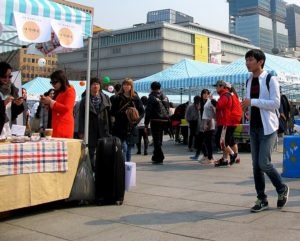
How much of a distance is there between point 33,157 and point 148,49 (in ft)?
332

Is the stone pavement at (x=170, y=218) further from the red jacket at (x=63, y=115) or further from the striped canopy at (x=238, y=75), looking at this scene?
the striped canopy at (x=238, y=75)

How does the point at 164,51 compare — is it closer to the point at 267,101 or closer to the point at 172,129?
the point at 172,129

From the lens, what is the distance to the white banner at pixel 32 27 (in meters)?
5.76

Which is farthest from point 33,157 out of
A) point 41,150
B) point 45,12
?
point 45,12

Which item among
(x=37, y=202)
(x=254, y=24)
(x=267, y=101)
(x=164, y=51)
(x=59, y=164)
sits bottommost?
(x=37, y=202)

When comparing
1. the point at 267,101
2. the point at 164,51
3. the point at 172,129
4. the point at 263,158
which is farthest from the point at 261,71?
the point at 164,51

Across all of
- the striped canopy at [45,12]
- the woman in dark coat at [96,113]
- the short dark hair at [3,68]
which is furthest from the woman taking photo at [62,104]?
the woman in dark coat at [96,113]

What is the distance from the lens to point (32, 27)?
588 cm

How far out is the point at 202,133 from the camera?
34.3ft

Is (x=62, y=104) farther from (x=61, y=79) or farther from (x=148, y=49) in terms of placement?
(x=148, y=49)

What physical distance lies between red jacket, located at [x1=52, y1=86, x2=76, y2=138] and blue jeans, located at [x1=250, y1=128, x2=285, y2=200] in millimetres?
2472

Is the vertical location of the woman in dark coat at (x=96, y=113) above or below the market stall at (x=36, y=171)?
above

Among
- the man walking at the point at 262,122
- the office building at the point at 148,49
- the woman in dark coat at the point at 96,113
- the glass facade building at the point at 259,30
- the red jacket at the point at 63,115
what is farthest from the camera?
the glass facade building at the point at 259,30

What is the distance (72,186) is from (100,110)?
1972 millimetres
